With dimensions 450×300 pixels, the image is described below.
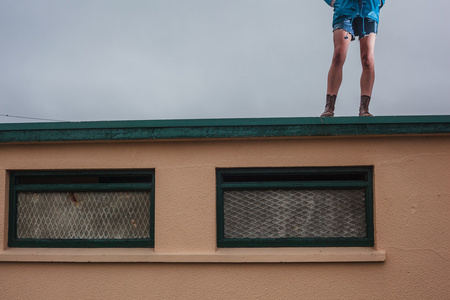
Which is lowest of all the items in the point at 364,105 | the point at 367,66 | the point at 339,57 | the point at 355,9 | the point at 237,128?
the point at 237,128

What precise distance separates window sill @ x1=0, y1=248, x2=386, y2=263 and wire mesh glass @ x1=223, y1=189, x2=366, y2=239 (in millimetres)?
200

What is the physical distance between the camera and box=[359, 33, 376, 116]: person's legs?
5.66 m

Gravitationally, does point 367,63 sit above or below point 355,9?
below

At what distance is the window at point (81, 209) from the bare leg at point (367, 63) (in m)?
3.15

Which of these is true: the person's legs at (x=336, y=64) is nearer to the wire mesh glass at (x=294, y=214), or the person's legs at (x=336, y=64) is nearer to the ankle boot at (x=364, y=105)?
the ankle boot at (x=364, y=105)

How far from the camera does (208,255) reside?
467 centimetres

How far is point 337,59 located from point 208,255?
10.4 ft

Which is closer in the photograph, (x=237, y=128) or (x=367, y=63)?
(x=237, y=128)

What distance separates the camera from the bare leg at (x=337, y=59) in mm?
5629

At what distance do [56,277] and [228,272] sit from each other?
2.05m

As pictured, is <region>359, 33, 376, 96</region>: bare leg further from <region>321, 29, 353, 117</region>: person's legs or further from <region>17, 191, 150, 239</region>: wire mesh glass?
<region>17, 191, 150, 239</region>: wire mesh glass

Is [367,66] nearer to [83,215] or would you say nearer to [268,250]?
[268,250]

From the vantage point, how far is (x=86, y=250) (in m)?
4.95

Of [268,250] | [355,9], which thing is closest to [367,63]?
[355,9]
